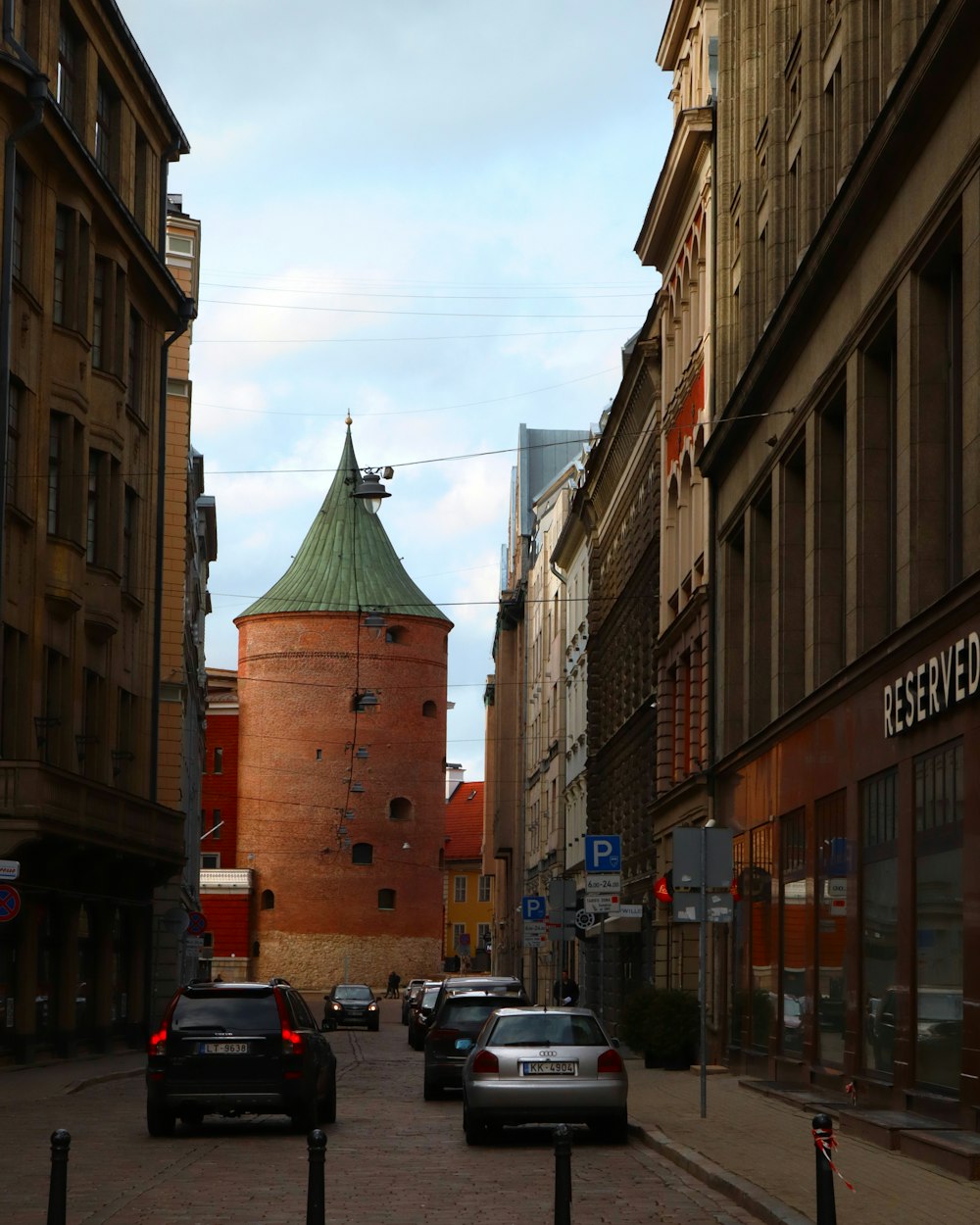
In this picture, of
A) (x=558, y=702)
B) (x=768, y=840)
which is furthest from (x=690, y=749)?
(x=558, y=702)

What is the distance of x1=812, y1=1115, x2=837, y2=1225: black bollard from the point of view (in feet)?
30.2

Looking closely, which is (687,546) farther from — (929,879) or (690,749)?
(929,879)

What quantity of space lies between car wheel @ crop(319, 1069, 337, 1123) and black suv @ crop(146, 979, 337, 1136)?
1.31 meters

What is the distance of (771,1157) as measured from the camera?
1625 cm

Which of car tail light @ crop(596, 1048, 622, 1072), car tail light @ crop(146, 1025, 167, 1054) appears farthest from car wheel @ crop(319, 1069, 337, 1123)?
car tail light @ crop(596, 1048, 622, 1072)

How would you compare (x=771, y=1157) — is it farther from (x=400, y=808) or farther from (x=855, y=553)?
(x=400, y=808)

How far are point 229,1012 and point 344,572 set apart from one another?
3187 inches

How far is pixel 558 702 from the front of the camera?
7169 centimetres

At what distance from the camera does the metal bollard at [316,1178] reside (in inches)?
388

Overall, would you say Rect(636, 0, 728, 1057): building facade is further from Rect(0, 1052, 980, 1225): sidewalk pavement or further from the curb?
the curb

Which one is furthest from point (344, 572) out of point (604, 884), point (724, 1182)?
point (724, 1182)

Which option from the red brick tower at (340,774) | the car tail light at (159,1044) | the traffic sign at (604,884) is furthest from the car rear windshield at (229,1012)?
the red brick tower at (340,774)

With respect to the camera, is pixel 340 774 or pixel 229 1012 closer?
pixel 229 1012

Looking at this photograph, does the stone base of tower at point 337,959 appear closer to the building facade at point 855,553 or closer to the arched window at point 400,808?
the arched window at point 400,808
